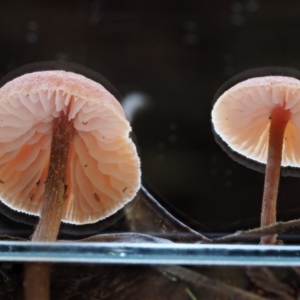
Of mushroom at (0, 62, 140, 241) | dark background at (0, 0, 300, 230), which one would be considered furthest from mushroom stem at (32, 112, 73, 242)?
dark background at (0, 0, 300, 230)

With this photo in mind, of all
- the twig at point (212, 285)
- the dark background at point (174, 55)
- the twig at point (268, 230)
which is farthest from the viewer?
the dark background at point (174, 55)

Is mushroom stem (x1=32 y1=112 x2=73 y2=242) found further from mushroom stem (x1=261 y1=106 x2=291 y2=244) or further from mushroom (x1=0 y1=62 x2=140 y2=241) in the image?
mushroom stem (x1=261 y1=106 x2=291 y2=244)

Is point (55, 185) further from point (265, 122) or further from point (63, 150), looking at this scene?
point (265, 122)

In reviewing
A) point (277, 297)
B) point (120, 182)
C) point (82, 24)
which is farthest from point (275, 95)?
point (82, 24)

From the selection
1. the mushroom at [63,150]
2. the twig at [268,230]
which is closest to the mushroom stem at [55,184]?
the mushroom at [63,150]

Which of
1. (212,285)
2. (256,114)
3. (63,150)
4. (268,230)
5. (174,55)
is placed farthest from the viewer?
(174,55)

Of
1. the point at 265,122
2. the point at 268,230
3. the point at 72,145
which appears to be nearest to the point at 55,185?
the point at 72,145

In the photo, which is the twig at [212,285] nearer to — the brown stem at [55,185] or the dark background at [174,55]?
the brown stem at [55,185]
